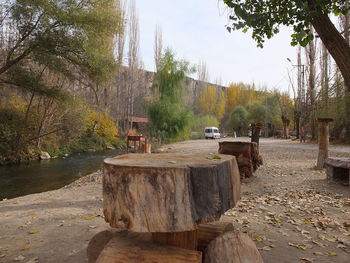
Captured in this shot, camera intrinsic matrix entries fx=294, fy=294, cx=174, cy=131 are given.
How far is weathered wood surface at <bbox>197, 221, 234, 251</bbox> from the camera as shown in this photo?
2544 millimetres

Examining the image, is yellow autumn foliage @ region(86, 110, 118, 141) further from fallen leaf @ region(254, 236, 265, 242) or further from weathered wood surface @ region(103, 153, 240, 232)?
weathered wood surface @ region(103, 153, 240, 232)

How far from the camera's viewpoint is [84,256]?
273 centimetres

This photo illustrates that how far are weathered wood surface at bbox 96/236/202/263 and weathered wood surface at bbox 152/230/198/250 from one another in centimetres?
7

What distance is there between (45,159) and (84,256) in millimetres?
15132

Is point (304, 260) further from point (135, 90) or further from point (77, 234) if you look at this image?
point (135, 90)

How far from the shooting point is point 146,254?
200 centimetres

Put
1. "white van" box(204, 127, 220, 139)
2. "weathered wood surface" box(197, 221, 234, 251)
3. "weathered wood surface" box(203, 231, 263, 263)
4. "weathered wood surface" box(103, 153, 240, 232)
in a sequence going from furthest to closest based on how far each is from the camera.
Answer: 1. "white van" box(204, 127, 220, 139)
2. "weathered wood surface" box(197, 221, 234, 251)
3. "weathered wood surface" box(203, 231, 263, 263)
4. "weathered wood surface" box(103, 153, 240, 232)

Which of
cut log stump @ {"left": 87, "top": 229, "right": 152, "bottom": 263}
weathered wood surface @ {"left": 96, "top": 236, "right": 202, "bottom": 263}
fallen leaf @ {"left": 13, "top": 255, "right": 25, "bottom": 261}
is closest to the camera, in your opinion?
weathered wood surface @ {"left": 96, "top": 236, "right": 202, "bottom": 263}

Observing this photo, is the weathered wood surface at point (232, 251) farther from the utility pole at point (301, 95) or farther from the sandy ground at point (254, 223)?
the utility pole at point (301, 95)

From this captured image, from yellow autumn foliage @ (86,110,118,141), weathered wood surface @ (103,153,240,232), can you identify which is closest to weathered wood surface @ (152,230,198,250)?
weathered wood surface @ (103,153,240,232)

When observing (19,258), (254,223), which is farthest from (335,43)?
(19,258)

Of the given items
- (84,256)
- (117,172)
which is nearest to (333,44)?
(117,172)

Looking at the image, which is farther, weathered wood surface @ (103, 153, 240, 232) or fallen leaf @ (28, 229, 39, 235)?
fallen leaf @ (28, 229, 39, 235)

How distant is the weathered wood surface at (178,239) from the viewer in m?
2.16
